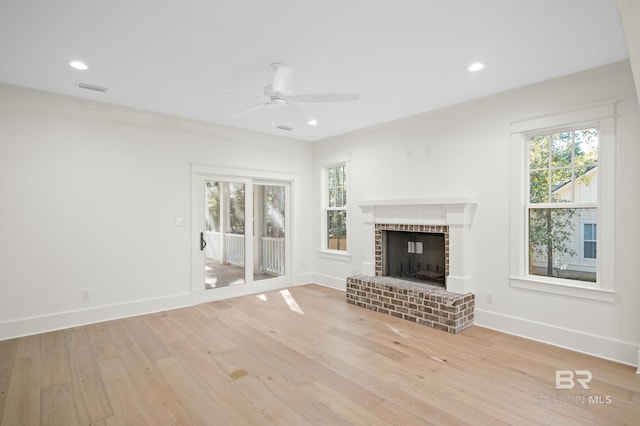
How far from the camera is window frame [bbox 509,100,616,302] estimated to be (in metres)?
3.11

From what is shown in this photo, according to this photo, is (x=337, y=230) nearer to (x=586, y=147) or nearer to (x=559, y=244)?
(x=559, y=244)

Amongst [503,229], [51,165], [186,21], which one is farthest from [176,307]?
[503,229]

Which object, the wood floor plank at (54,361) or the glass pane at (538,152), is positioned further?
the glass pane at (538,152)

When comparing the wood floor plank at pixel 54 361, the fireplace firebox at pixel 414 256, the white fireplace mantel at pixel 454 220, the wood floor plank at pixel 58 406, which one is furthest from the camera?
the fireplace firebox at pixel 414 256

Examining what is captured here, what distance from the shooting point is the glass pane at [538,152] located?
363 centimetres

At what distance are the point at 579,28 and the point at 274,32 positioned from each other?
2312 millimetres

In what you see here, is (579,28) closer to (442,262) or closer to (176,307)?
(442,262)

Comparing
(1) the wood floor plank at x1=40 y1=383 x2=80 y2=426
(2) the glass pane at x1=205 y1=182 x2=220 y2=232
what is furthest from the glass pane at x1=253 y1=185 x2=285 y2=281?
(1) the wood floor plank at x1=40 y1=383 x2=80 y2=426

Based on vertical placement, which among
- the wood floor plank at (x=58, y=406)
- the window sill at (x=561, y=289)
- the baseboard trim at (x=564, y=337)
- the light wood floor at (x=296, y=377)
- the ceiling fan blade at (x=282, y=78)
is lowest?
the wood floor plank at (x=58, y=406)

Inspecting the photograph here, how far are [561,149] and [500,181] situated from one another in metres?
0.65

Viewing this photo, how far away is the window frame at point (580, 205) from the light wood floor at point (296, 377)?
634mm

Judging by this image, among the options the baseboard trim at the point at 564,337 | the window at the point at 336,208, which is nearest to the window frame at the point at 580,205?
the baseboard trim at the point at 564,337

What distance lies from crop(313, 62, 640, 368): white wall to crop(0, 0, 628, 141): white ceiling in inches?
10.1

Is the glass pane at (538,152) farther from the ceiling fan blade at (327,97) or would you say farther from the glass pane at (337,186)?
the glass pane at (337,186)
